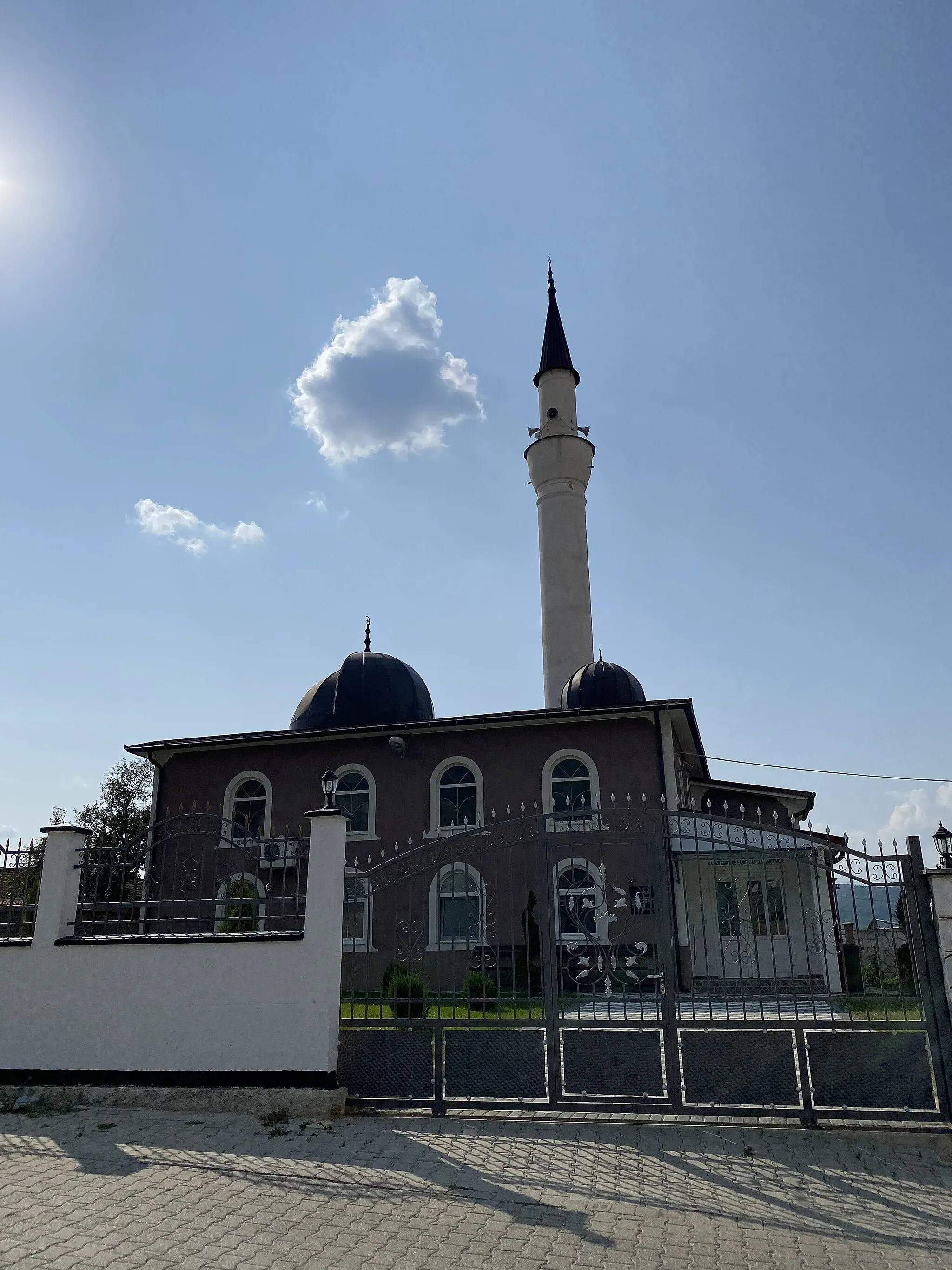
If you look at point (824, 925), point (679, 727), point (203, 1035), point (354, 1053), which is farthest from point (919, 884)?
point (679, 727)

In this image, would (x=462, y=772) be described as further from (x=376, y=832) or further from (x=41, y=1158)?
(x=41, y=1158)

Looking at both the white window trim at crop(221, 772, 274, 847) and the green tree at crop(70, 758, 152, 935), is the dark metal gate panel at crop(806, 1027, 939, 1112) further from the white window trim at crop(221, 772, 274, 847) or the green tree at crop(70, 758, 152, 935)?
the white window trim at crop(221, 772, 274, 847)

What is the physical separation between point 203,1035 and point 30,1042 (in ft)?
5.34

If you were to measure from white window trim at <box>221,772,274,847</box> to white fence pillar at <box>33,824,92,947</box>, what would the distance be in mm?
10931

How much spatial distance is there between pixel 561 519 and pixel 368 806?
36.0 ft

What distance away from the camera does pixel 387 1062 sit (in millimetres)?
7363

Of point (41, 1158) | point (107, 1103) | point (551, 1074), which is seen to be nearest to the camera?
point (41, 1158)

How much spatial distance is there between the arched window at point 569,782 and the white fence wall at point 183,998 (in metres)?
10.3

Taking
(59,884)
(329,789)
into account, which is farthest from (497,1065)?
(59,884)

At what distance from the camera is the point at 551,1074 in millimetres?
7008

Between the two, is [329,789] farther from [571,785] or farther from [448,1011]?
[571,785]

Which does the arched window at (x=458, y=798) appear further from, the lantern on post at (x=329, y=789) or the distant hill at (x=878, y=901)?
the distant hill at (x=878, y=901)

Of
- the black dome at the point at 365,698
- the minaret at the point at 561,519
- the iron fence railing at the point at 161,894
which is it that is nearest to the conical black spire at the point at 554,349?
the minaret at the point at 561,519

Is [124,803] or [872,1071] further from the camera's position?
[124,803]
